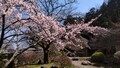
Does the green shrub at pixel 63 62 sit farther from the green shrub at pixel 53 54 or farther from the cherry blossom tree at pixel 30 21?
the cherry blossom tree at pixel 30 21

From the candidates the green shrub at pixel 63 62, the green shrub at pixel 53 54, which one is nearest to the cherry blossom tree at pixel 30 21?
the green shrub at pixel 63 62

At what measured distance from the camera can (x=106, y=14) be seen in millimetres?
40500

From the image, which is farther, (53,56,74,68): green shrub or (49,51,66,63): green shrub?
(49,51,66,63): green shrub

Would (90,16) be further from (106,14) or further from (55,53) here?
(55,53)

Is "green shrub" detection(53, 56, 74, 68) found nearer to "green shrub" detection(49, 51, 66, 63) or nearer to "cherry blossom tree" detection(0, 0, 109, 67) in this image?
"green shrub" detection(49, 51, 66, 63)

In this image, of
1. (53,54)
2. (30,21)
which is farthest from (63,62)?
(30,21)

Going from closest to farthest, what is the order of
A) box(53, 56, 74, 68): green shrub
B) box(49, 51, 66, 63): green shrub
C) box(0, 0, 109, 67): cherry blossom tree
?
box(0, 0, 109, 67): cherry blossom tree, box(53, 56, 74, 68): green shrub, box(49, 51, 66, 63): green shrub

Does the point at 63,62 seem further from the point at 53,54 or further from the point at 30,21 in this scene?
the point at 30,21

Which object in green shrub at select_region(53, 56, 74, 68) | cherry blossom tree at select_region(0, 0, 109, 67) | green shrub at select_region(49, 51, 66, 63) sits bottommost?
green shrub at select_region(53, 56, 74, 68)

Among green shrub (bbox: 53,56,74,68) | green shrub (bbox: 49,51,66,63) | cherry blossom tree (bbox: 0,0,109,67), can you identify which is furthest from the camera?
green shrub (bbox: 49,51,66,63)

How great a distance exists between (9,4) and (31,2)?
3.93 feet

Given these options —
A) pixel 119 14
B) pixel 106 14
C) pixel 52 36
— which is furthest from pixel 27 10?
pixel 106 14

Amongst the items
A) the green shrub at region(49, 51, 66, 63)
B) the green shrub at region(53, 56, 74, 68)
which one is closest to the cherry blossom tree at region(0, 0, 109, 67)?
the green shrub at region(53, 56, 74, 68)

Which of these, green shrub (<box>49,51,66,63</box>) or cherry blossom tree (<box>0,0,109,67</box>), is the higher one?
cherry blossom tree (<box>0,0,109,67</box>)
